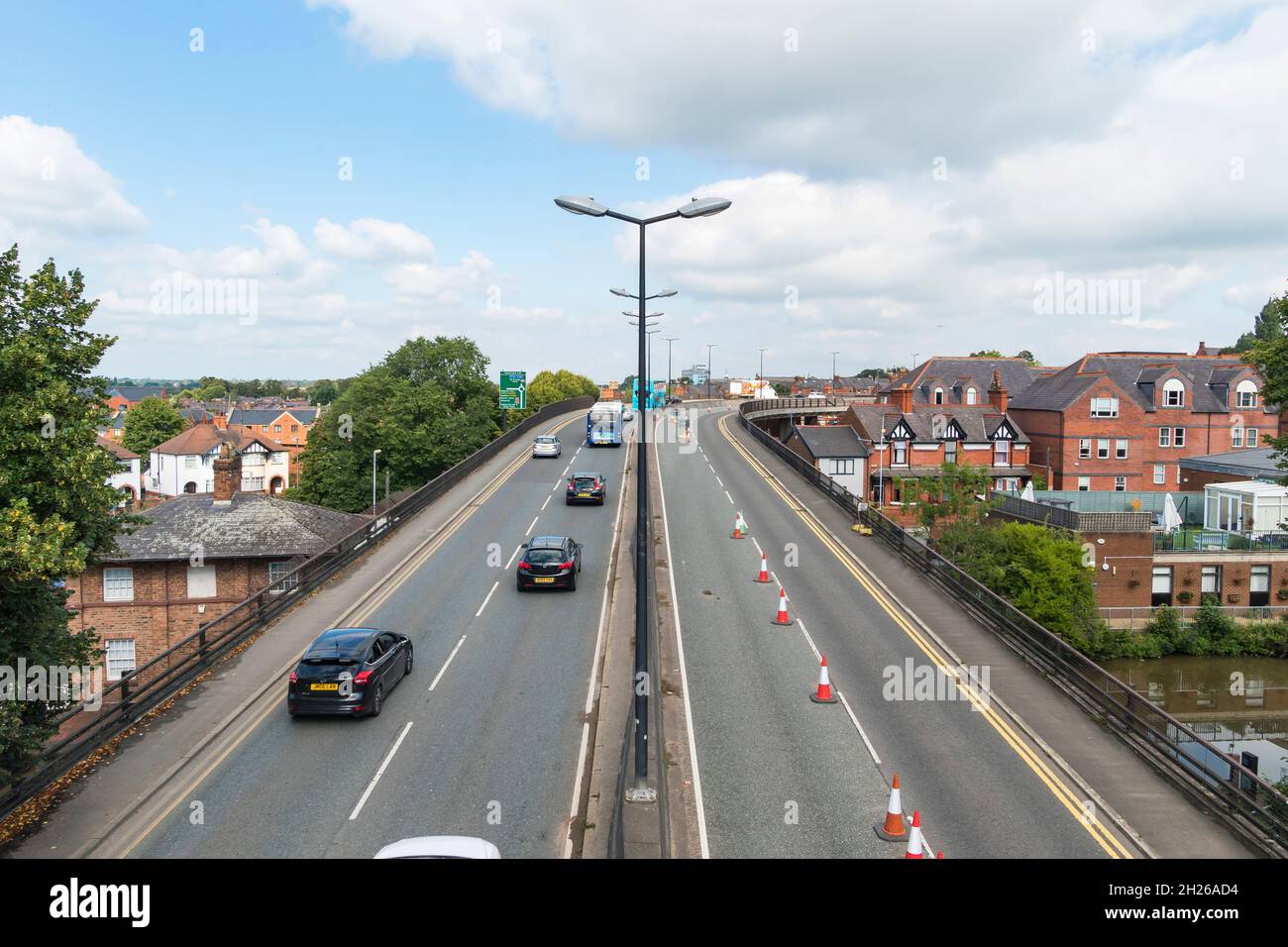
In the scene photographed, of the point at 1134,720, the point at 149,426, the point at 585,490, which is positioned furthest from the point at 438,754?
the point at 149,426

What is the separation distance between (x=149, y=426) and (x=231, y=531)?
78.9 meters

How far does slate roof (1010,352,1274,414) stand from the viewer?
66.2 m

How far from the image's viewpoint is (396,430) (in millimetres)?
66000

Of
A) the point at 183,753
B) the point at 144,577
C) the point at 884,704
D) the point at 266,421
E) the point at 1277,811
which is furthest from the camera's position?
the point at 266,421

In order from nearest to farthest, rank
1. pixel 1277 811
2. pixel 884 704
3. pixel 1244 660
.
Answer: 1. pixel 1277 811
2. pixel 884 704
3. pixel 1244 660

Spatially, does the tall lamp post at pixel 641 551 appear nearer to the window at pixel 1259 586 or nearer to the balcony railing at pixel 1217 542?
the balcony railing at pixel 1217 542

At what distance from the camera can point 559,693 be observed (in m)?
17.2

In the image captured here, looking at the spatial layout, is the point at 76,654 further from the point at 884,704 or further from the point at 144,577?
the point at 144,577

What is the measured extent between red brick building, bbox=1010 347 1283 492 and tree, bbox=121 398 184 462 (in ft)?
301
